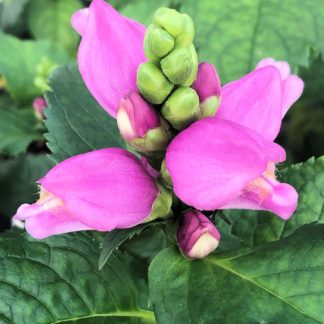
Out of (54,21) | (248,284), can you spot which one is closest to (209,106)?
(248,284)

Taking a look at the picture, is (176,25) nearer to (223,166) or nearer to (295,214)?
(223,166)

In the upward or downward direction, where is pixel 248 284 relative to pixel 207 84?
downward

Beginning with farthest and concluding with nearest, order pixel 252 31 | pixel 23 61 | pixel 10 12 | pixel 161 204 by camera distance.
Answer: pixel 10 12, pixel 23 61, pixel 252 31, pixel 161 204

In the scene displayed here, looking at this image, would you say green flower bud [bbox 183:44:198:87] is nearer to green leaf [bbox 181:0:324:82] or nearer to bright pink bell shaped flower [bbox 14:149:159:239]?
bright pink bell shaped flower [bbox 14:149:159:239]

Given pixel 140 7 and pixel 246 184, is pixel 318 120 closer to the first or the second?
pixel 140 7

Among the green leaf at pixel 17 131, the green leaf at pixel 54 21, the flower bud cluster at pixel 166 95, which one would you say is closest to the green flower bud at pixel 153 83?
the flower bud cluster at pixel 166 95

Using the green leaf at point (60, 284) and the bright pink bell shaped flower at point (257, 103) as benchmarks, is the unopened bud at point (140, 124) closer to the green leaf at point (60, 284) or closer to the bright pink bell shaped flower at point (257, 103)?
the bright pink bell shaped flower at point (257, 103)

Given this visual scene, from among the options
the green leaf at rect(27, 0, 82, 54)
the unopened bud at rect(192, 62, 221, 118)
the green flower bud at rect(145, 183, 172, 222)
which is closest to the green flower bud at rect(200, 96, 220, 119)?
the unopened bud at rect(192, 62, 221, 118)
